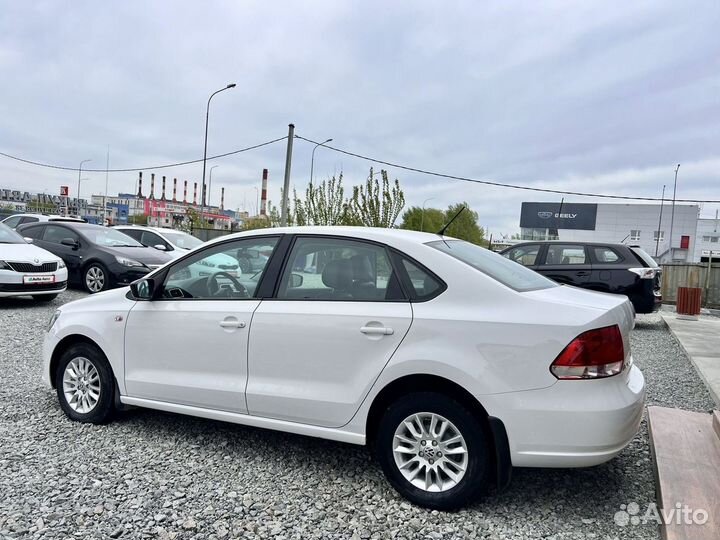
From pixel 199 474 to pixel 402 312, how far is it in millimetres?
1647

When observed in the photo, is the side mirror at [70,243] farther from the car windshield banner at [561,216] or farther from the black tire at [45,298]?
the car windshield banner at [561,216]

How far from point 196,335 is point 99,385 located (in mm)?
1090

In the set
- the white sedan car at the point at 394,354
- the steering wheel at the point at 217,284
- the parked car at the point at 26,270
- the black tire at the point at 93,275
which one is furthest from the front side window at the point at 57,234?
the steering wheel at the point at 217,284

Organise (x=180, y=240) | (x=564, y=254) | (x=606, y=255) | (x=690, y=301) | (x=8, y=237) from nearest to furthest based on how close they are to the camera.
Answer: (x=8, y=237)
(x=606, y=255)
(x=564, y=254)
(x=690, y=301)
(x=180, y=240)

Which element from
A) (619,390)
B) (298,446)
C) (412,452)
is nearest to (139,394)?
(298,446)

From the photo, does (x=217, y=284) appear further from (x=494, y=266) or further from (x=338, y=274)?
(x=494, y=266)

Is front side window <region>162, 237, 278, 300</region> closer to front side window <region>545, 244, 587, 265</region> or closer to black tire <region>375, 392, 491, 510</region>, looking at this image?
black tire <region>375, 392, 491, 510</region>

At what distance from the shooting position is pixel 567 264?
10.3 meters

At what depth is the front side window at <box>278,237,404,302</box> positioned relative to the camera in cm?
325

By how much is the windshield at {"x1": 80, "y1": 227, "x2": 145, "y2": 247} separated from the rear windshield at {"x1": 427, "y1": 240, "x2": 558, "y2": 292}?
993 centimetres

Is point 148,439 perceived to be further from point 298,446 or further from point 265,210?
point 265,210

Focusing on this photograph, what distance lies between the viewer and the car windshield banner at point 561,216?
8181cm

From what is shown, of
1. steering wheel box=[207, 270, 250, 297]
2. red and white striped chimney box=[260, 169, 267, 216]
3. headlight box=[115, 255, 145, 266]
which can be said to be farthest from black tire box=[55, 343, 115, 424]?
red and white striped chimney box=[260, 169, 267, 216]

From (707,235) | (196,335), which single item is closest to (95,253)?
(196,335)
